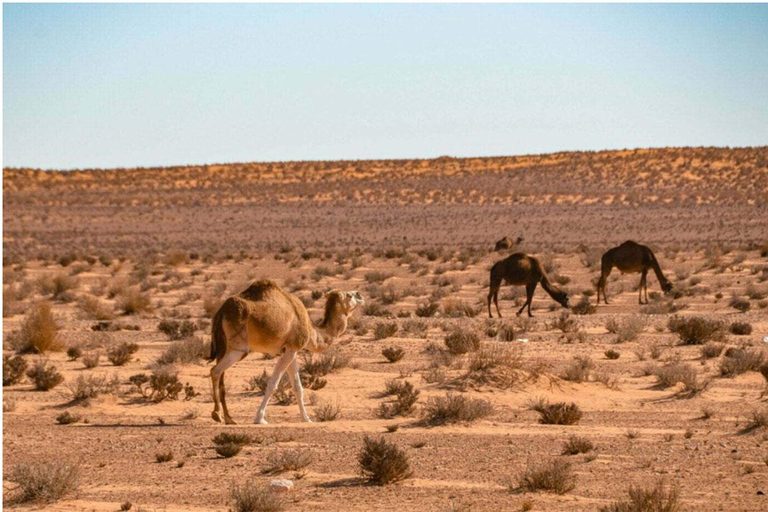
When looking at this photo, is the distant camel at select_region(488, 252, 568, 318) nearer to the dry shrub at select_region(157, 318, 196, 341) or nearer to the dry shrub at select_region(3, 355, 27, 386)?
the dry shrub at select_region(157, 318, 196, 341)

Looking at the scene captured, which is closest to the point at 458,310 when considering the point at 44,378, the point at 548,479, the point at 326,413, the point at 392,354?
the point at 392,354

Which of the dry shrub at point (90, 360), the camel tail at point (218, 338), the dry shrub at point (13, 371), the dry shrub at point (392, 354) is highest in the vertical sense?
the camel tail at point (218, 338)

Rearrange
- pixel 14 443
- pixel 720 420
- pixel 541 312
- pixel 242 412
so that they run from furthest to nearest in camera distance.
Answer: pixel 541 312
pixel 242 412
pixel 720 420
pixel 14 443

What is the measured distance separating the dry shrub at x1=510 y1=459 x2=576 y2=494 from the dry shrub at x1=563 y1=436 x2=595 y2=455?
1278 mm

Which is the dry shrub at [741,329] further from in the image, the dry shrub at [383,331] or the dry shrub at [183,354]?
the dry shrub at [183,354]

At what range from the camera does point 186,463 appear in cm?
Answer: 1104

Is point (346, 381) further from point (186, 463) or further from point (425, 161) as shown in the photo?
point (425, 161)

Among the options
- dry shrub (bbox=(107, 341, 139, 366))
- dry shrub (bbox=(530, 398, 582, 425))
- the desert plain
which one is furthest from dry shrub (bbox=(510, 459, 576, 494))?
dry shrub (bbox=(107, 341, 139, 366))

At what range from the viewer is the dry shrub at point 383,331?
21391mm

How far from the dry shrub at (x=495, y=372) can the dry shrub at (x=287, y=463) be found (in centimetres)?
524

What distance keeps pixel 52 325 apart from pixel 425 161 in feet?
312

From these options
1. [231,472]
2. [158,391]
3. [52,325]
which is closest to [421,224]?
[52,325]

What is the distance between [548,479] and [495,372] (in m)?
6.27

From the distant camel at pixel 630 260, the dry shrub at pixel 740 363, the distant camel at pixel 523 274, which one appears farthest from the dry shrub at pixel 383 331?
the distant camel at pixel 630 260
